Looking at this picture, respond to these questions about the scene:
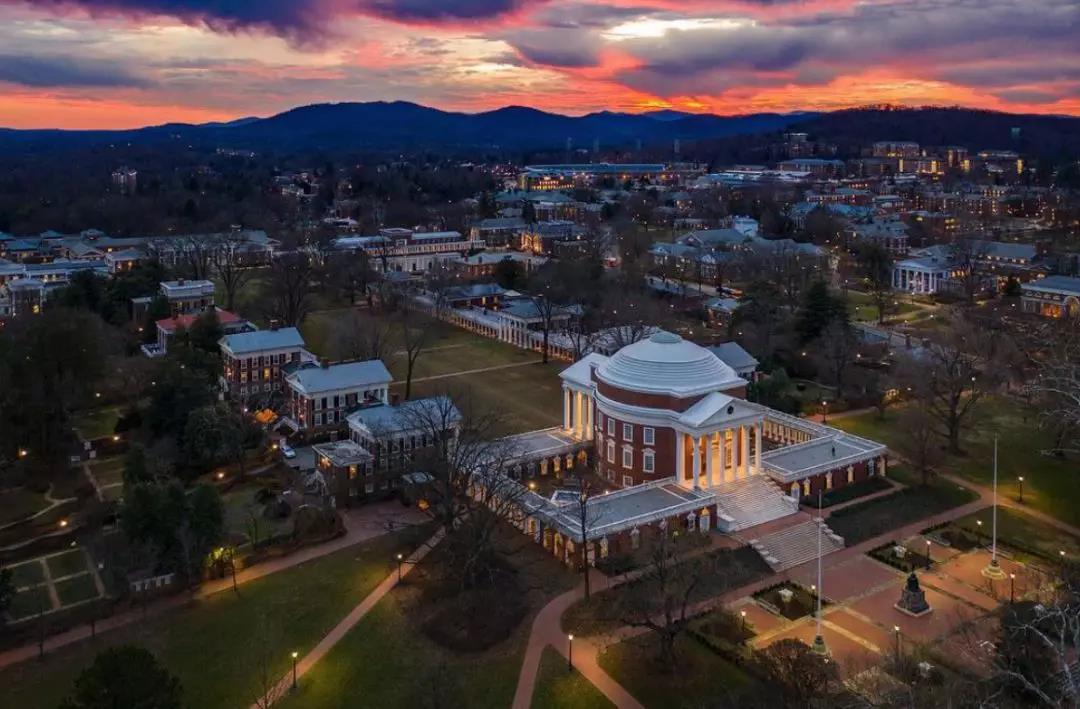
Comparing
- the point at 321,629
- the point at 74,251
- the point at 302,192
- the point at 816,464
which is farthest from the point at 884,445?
the point at 302,192

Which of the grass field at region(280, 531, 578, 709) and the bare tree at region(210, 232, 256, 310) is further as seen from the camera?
the bare tree at region(210, 232, 256, 310)

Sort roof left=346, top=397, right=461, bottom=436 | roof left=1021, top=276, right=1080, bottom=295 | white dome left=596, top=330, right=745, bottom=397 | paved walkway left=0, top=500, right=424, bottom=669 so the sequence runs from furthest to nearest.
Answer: roof left=1021, top=276, right=1080, bottom=295 < roof left=346, top=397, right=461, bottom=436 < white dome left=596, top=330, right=745, bottom=397 < paved walkway left=0, top=500, right=424, bottom=669

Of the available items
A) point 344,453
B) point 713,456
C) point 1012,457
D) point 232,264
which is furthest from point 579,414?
point 232,264

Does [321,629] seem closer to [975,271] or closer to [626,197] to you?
[975,271]

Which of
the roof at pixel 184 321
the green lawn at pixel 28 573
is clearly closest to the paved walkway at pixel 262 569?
the green lawn at pixel 28 573

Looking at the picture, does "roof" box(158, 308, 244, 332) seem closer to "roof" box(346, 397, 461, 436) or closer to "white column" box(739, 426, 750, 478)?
"roof" box(346, 397, 461, 436)

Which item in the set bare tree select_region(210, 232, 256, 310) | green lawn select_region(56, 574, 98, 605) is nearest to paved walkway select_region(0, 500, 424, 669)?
green lawn select_region(56, 574, 98, 605)
